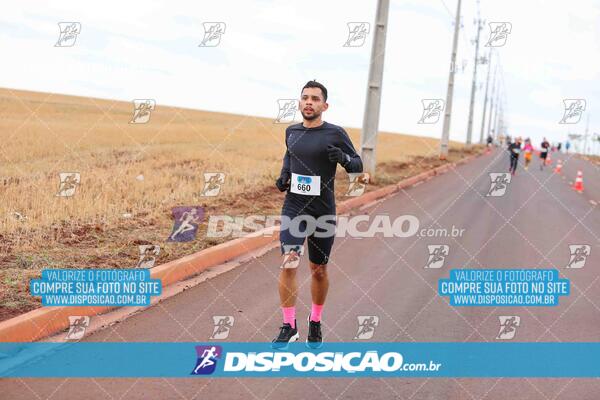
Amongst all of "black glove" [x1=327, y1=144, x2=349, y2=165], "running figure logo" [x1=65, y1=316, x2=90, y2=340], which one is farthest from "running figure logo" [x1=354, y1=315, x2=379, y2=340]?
"running figure logo" [x1=65, y1=316, x2=90, y2=340]

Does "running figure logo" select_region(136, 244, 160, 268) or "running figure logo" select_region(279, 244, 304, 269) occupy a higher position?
"running figure logo" select_region(279, 244, 304, 269)

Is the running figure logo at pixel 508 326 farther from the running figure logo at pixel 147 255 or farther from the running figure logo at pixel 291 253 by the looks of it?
the running figure logo at pixel 147 255

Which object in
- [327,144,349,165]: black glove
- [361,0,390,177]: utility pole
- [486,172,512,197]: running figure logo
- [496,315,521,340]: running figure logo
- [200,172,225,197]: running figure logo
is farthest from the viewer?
[486,172,512,197]: running figure logo

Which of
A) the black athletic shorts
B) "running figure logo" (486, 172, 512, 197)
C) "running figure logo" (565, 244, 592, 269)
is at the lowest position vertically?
"running figure logo" (565, 244, 592, 269)

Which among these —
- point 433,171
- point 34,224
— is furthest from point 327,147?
point 433,171

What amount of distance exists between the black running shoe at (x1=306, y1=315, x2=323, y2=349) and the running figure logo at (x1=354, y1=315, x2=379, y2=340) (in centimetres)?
47

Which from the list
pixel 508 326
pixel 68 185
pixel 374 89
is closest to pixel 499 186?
pixel 374 89

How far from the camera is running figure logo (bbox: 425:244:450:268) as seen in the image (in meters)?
9.50

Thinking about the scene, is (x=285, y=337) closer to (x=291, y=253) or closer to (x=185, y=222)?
(x=291, y=253)

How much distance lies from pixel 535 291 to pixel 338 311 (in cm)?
308

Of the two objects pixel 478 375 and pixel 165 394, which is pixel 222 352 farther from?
pixel 478 375

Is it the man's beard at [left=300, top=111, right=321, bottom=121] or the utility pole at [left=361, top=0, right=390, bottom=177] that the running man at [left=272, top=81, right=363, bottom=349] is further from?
the utility pole at [left=361, top=0, right=390, bottom=177]

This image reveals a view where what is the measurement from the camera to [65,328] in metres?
6.11

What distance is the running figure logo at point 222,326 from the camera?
19.6 ft
